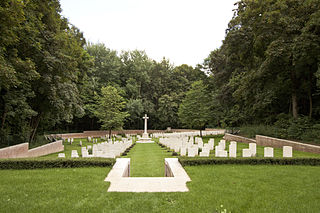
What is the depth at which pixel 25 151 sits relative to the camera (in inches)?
556

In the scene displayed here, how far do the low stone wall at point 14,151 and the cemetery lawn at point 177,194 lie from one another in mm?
5287

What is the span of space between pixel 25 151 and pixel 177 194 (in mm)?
12625

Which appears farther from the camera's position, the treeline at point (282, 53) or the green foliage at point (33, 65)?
the treeline at point (282, 53)

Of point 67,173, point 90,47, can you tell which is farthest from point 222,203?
point 90,47

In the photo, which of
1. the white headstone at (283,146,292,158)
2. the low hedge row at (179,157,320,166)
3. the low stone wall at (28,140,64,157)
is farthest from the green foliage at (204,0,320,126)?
the low stone wall at (28,140,64,157)

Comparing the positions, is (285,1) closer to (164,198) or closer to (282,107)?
(282,107)

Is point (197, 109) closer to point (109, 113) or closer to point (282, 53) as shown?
point (109, 113)

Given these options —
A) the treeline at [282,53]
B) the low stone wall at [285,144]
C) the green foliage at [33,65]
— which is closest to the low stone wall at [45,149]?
the green foliage at [33,65]

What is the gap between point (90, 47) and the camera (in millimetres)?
46406

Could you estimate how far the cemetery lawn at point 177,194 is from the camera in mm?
4645

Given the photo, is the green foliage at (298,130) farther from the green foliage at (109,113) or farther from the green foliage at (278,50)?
the green foliage at (109,113)

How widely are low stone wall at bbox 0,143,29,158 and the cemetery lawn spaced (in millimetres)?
5287

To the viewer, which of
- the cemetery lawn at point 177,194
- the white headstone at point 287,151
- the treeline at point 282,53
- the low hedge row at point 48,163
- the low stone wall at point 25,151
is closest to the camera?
the cemetery lawn at point 177,194

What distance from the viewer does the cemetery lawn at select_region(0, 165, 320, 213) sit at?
15.2 ft
